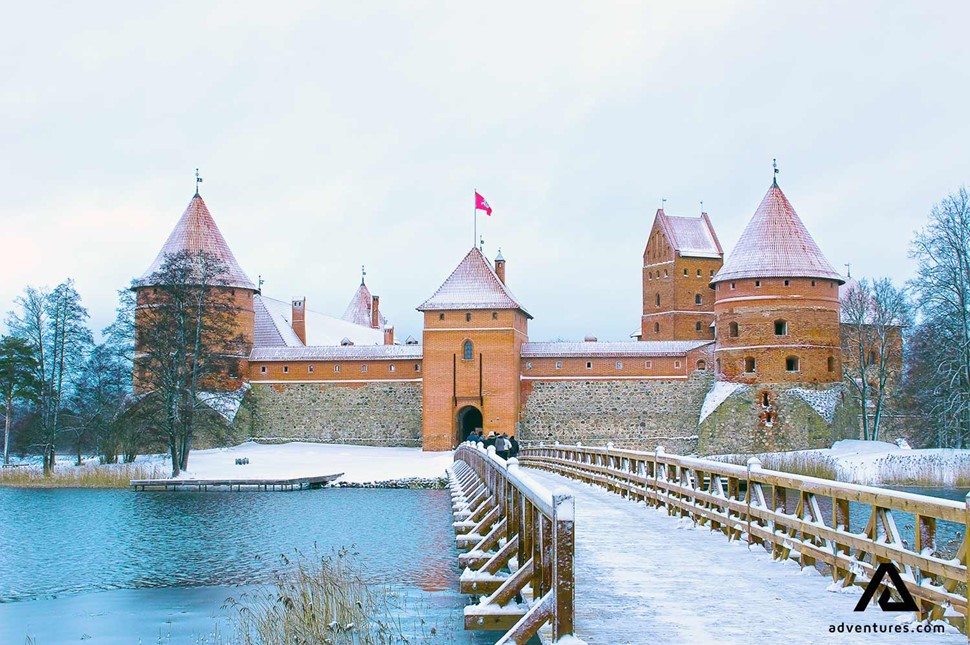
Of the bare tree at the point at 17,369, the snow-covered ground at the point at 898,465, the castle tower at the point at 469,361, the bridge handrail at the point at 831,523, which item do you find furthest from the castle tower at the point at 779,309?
the bridge handrail at the point at 831,523

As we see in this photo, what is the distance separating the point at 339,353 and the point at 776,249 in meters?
17.4

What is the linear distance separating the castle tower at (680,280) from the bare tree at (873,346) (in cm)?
789

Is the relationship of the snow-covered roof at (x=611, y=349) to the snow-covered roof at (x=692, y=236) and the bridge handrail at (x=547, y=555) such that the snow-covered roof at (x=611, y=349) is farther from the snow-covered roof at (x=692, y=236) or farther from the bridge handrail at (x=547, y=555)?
the bridge handrail at (x=547, y=555)

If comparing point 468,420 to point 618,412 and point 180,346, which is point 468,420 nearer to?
point 618,412

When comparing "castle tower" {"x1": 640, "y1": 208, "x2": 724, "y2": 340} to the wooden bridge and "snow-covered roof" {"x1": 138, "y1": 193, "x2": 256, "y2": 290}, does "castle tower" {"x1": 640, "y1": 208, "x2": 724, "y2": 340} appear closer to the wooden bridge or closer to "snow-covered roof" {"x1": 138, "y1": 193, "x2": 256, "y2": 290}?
"snow-covered roof" {"x1": 138, "y1": 193, "x2": 256, "y2": 290}

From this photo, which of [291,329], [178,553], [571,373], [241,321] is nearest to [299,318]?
[291,329]

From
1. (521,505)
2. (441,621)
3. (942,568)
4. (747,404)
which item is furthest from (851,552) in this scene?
(747,404)

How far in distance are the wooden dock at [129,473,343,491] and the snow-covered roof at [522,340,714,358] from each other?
13.0m

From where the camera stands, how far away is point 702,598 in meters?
6.88

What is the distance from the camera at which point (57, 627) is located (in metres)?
11.5

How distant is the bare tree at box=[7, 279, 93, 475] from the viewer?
114ft

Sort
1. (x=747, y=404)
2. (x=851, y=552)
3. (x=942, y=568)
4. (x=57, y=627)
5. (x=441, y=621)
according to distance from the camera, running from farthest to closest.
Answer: (x=747, y=404)
(x=57, y=627)
(x=441, y=621)
(x=851, y=552)
(x=942, y=568)

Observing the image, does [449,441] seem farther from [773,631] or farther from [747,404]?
[773,631]

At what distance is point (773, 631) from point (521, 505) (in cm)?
273
